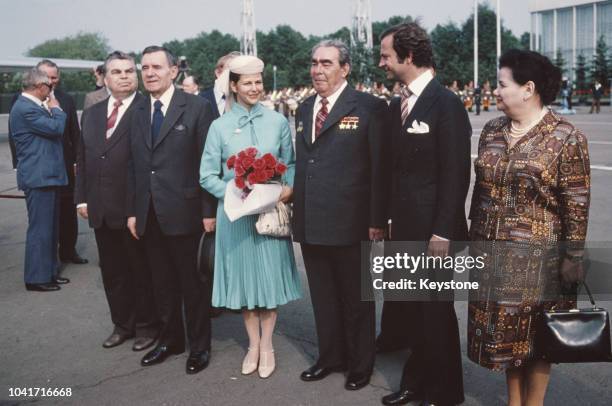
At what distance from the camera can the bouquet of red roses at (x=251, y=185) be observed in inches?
165

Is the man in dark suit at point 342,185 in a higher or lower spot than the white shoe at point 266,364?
higher

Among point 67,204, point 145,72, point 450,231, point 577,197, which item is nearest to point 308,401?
point 450,231

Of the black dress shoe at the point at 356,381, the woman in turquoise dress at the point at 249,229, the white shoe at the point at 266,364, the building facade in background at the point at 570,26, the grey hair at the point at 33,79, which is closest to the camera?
the black dress shoe at the point at 356,381

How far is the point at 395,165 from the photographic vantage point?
4.00m

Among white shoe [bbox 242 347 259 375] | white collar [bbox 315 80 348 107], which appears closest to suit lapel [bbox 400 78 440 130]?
white collar [bbox 315 80 348 107]

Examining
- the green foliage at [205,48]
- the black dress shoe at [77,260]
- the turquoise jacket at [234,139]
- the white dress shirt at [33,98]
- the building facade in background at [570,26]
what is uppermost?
the green foliage at [205,48]

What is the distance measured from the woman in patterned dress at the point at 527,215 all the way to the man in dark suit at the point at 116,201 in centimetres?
281

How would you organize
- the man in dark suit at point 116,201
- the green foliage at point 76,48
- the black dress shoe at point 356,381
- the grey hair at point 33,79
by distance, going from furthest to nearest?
the green foliage at point 76,48 → the grey hair at point 33,79 → the man in dark suit at point 116,201 → the black dress shoe at point 356,381

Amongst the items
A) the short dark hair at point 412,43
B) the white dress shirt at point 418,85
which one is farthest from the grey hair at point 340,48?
the white dress shirt at point 418,85

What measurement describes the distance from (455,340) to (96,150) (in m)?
3.02

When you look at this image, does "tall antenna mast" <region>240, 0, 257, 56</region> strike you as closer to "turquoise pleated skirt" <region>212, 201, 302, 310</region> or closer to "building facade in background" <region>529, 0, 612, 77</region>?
"building facade in background" <region>529, 0, 612, 77</region>

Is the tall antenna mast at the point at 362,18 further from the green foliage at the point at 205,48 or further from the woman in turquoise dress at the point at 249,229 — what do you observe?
the woman in turquoise dress at the point at 249,229

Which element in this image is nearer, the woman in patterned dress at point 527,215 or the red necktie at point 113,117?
the woman in patterned dress at point 527,215

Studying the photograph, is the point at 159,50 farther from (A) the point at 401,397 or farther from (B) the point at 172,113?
(A) the point at 401,397
